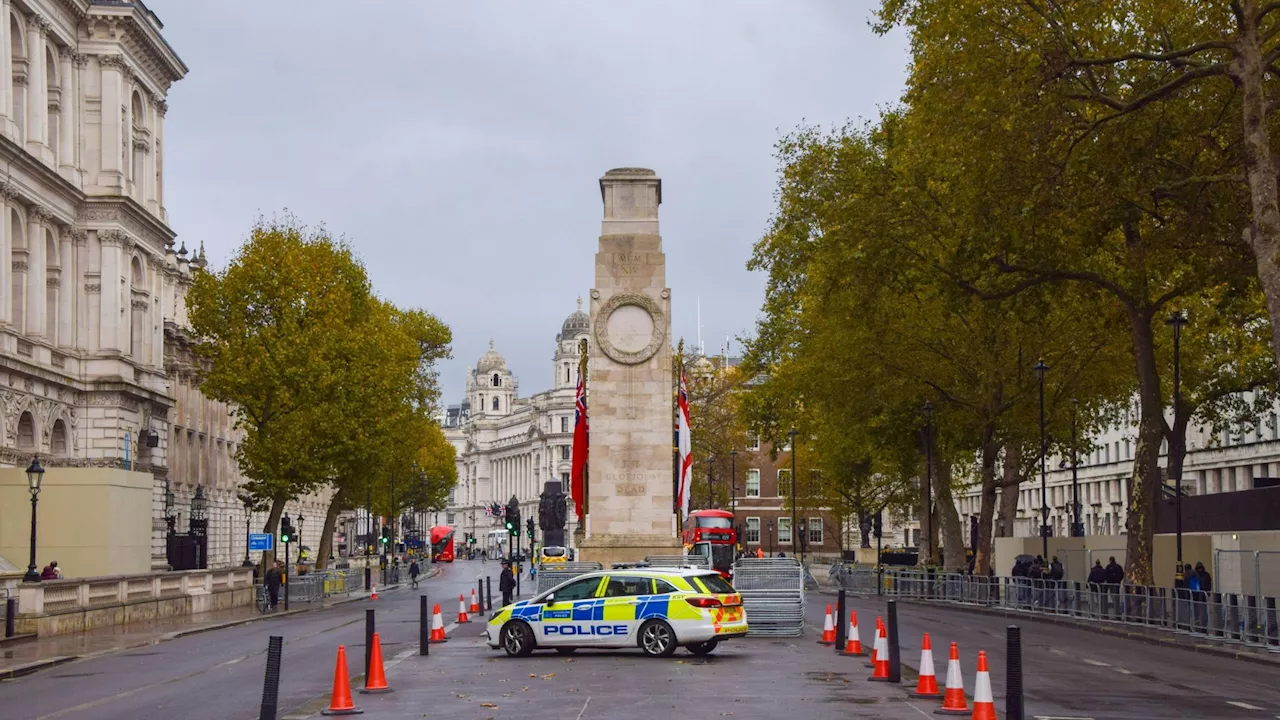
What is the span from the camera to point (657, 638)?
26.6 m

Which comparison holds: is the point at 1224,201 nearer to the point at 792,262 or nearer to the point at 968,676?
the point at 968,676

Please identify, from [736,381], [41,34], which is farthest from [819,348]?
[736,381]

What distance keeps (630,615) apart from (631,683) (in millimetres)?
4644

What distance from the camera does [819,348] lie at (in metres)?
60.8

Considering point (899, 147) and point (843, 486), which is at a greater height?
point (899, 147)

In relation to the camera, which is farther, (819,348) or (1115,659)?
(819,348)

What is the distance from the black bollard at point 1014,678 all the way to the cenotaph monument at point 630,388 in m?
24.3

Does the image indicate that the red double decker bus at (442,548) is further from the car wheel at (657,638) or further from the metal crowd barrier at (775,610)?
the car wheel at (657,638)

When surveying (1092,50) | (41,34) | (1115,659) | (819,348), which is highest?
(41,34)

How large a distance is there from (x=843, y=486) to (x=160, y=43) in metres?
41.7

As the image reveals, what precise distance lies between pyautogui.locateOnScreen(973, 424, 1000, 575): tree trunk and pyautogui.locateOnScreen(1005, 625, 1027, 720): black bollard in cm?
4119

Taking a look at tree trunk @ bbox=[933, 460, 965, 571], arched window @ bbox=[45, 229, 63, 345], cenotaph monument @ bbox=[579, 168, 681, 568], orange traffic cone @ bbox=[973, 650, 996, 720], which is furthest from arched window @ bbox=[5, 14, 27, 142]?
orange traffic cone @ bbox=[973, 650, 996, 720]

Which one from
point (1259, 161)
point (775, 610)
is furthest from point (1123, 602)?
point (1259, 161)

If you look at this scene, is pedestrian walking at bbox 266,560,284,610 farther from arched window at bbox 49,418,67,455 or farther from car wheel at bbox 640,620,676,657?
car wheel at bbox 640,620,676,657
